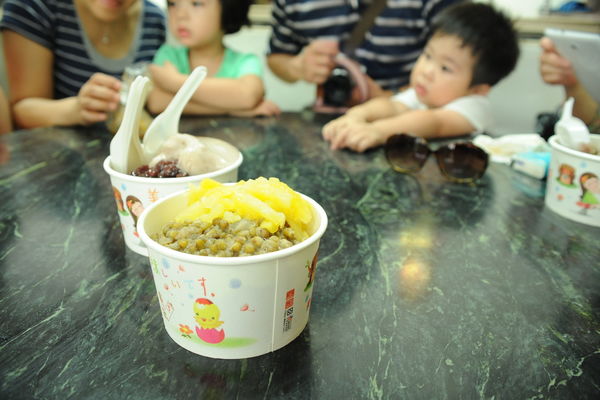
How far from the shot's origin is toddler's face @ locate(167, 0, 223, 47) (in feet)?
5.54

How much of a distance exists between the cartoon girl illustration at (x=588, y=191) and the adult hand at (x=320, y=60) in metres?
1.20

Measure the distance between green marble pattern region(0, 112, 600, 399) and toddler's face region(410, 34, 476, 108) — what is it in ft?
2.39

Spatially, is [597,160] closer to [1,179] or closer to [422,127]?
[422,127]

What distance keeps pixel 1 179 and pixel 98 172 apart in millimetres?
218

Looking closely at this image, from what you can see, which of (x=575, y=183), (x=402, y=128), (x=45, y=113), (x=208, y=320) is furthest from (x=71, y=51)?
(x=575, y=183)

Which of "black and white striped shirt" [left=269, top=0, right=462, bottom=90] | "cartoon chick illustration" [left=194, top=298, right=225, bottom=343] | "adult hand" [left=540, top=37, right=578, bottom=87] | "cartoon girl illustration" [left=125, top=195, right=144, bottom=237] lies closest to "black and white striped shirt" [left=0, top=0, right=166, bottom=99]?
"black and white striped shirt" [left=269, top=0, right=462, bottom=90]

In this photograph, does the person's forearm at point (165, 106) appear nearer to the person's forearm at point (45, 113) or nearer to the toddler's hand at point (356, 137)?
the person's forearm at point (45, 113)

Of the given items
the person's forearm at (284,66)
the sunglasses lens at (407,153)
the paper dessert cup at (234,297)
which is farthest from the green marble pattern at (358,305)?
the person's forearm at (284,66)

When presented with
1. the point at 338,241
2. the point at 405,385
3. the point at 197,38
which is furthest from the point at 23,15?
the point at 405,385

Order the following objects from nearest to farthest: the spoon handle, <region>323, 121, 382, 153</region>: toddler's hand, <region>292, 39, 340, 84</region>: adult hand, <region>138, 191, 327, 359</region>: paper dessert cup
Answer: <region>138, 191, 327, 359</region>: paper dessert cup < the spoon handle < <region>323, 121, 382, 153</region>: toddler's hand < <region>292, 39, 340, 84</region>: adult hand

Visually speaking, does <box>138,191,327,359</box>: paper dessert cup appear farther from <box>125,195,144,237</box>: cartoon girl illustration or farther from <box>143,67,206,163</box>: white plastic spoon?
<box>143,67,206,163</box>: white plastic spoon

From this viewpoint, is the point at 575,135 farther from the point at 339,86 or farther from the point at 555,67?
the point at 339,86

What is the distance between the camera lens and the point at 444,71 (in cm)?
175

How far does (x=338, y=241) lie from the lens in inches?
33.8
